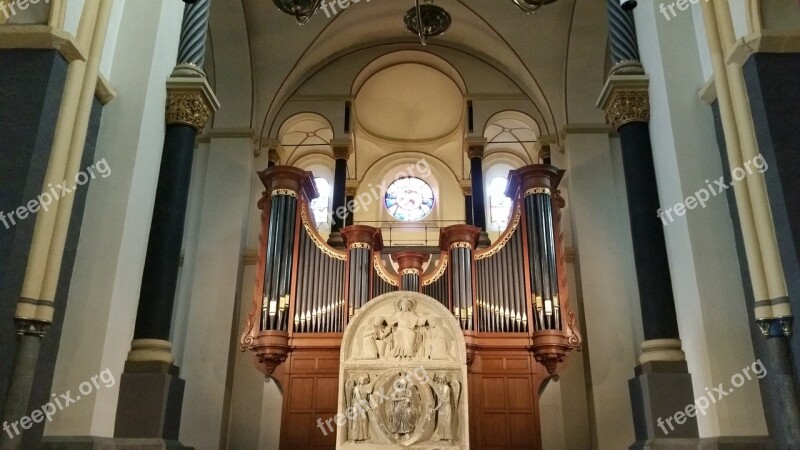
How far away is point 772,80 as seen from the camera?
176 inches

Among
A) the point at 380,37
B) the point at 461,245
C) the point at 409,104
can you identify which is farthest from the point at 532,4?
the point at 409,104

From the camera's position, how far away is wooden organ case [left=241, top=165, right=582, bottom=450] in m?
8.02

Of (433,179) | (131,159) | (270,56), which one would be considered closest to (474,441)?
(131,159)

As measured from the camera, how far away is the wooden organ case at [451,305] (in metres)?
8.02

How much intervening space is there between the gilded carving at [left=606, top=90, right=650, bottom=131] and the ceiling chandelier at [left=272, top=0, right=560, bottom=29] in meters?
1.36

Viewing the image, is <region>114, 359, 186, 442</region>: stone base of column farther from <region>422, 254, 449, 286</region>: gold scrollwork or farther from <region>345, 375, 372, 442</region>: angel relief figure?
<region>422, 254, 449, 286</region>: gold scrollwork

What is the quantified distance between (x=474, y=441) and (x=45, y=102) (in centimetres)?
A: 598

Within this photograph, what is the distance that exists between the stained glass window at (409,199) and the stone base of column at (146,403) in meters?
10.1

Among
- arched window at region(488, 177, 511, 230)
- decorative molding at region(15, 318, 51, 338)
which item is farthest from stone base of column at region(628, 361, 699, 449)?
arched window at region(488, 177, 511, 230)

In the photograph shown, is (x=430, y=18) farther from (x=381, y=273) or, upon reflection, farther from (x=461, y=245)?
(x=381, y=273)

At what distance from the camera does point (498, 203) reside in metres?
14.5

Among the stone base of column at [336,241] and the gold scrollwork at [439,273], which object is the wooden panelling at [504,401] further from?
the stone base of column at [336,241]

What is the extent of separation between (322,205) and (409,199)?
7.31 ft

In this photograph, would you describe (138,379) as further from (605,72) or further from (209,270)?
(605,72)
